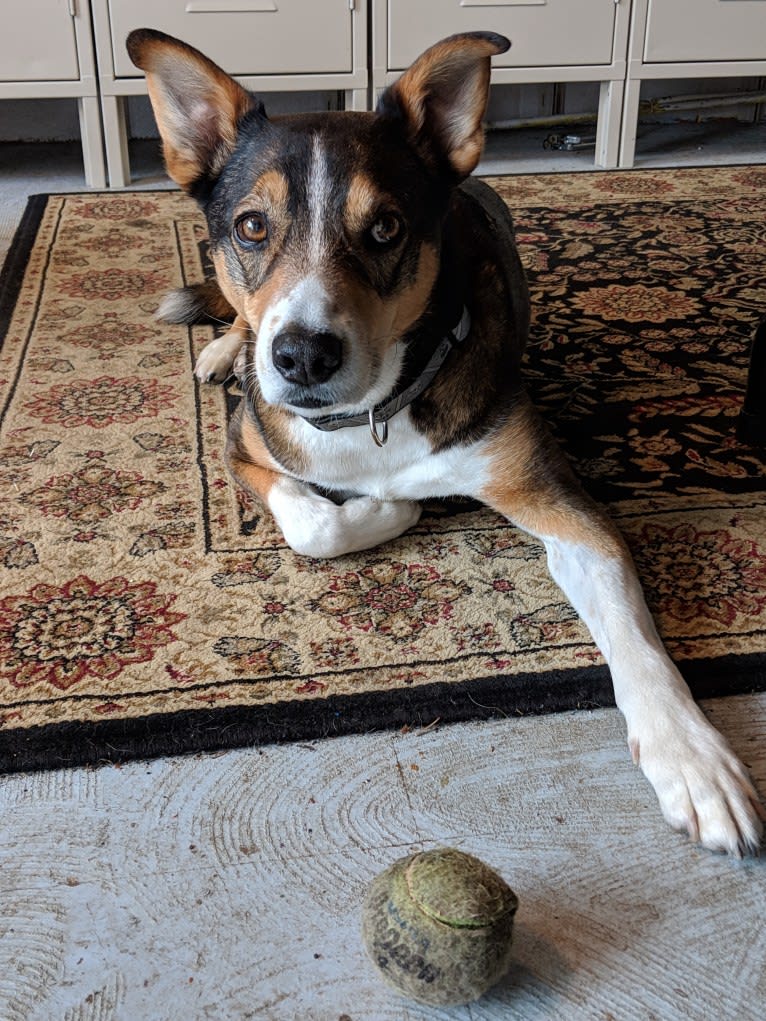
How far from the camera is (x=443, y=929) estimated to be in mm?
1055

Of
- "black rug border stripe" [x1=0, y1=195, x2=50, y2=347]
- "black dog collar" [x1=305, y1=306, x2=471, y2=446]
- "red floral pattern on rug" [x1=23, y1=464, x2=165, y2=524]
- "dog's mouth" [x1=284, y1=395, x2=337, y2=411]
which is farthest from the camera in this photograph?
"black rug border stripe" [x1=0, y1=195, x2=50, y2=347]

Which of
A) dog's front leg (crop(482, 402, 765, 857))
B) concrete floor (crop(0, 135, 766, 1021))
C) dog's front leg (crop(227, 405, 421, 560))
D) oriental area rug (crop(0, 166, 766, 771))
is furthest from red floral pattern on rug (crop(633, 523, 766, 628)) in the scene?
dog's front leg (crop(227, 405, 421, 560))

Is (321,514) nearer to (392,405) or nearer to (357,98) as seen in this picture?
(392,405)

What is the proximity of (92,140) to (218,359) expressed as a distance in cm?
275

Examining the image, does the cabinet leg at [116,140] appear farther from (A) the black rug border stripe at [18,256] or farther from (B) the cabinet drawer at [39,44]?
(A) the black rug border stripe at [18,256]

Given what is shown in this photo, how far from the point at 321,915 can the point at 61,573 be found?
96 centimetres

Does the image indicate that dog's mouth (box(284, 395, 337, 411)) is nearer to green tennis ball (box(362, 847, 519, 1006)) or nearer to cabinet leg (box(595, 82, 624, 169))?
green tennis ball (box(362, 847, 519, 1006))

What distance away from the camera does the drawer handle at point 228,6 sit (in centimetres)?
477

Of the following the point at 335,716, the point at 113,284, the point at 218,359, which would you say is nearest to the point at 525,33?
the point at 113,284

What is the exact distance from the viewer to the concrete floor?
1152 millimetres

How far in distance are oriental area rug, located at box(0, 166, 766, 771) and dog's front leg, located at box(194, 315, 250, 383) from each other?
Result: 56 millimetres

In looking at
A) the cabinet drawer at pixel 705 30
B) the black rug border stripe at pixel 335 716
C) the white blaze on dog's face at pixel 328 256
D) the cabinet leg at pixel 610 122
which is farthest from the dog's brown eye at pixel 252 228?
the cabinet drawer at pixel 705 30

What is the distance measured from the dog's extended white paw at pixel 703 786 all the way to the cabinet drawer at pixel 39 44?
14.9 feet

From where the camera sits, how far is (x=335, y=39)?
4914 mm
